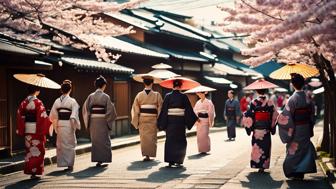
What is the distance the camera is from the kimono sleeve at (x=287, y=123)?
29.6 ft

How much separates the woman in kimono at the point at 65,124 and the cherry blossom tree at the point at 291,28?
3.70 metres

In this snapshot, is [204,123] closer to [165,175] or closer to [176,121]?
[176,121]

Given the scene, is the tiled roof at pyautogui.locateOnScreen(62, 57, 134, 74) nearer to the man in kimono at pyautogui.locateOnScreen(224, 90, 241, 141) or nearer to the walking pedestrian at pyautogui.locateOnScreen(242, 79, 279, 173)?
the man in kimono at pyautogui.locateOnScreen(224, 90, 241, 141)

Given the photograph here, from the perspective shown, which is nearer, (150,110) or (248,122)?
(248,122)

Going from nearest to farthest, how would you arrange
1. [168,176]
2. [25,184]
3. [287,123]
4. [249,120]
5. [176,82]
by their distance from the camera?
1. [25,184]
2. [287,123]
3. [168,176]
4. [249,120]
5. [176,82]

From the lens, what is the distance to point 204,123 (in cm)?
1442

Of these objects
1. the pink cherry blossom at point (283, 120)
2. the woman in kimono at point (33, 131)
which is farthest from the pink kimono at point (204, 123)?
the woman in kimono at point (33, 131)

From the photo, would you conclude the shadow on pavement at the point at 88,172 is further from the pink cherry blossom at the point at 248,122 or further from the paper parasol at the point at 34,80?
the pink cherry blossom at the point at 248,122

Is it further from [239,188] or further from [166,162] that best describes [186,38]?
[239,188]

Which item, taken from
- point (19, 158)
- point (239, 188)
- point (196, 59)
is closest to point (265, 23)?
point (239, 188)

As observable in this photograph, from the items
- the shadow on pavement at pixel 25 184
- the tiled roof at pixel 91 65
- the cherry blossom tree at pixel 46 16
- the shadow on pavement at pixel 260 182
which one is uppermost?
the cherry blossom tree at pixel 46 16

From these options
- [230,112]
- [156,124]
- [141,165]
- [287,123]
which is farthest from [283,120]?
[230,112]

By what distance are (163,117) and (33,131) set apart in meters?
3.05

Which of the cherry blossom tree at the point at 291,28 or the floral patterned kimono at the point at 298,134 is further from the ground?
the cherry blossom tree at the point at 291,28
